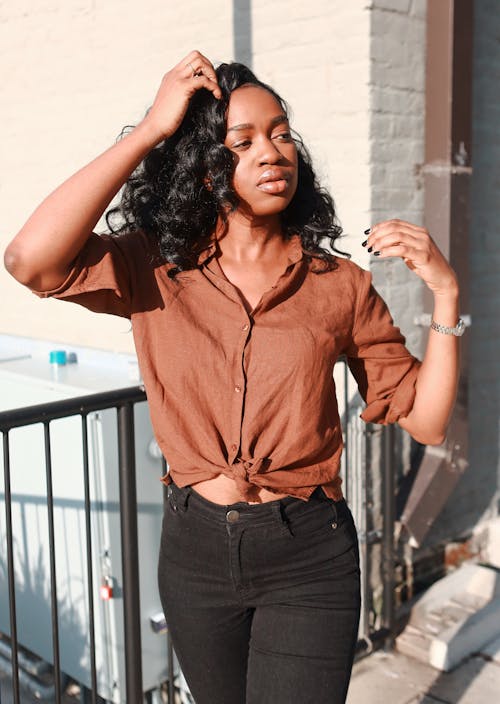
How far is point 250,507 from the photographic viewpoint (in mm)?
1780

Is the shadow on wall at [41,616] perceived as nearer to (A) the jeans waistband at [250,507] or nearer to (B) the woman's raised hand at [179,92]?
(A) the jeans waistband at [250,507]

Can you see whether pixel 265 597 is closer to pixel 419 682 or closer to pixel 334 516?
pixel 334 516

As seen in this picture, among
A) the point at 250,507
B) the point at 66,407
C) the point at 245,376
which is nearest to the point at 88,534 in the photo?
the point at 66,407

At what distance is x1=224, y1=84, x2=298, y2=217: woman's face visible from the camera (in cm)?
175

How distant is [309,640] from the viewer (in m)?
1.78

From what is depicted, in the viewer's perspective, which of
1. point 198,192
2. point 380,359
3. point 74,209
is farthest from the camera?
point 380,359

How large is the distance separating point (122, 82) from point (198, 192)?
308 cm

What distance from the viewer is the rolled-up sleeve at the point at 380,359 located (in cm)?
191

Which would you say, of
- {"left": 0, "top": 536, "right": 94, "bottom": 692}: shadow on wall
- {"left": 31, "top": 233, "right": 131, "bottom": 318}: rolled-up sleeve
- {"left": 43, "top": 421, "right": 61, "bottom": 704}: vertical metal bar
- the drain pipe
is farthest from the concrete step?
{"left": 31, "top": 233, "right": 131, "bottom": 318}: rolled-up sleeve

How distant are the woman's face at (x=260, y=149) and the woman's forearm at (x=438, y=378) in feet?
1.37

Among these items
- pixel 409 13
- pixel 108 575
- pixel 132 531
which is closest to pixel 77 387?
pixel 108 575

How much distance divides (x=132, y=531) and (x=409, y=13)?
2421 millimetres

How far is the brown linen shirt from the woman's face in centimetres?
18

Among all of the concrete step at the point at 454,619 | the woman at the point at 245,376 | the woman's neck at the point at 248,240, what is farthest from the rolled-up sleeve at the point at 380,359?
the concrete step at the point at 454,619
